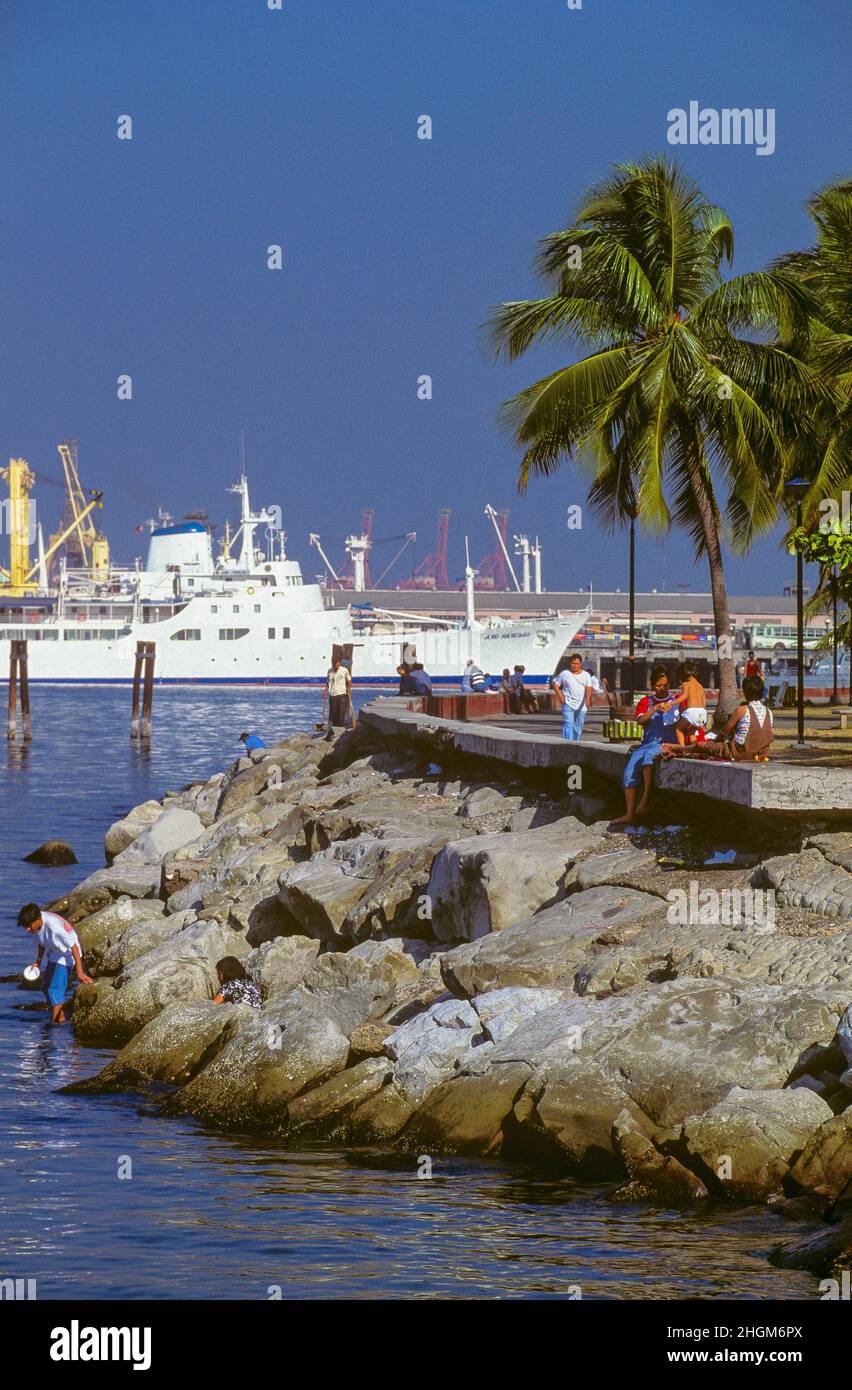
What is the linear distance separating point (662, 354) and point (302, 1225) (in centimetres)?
1432

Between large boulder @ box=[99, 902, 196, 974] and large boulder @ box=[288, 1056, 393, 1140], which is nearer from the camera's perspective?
large boulder @ box=[288, 1056, 393, 1140]

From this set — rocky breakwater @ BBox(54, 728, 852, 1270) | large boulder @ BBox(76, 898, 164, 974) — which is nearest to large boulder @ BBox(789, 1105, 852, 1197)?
rocky breakwater @ BBox(54, 728, 852, 1270)

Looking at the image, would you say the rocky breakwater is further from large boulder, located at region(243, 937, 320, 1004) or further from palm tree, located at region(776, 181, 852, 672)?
palm tree, located at region(776, 181, 852, 672)

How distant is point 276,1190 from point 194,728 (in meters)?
59.8

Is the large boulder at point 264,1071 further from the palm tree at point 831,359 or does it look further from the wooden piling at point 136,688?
the wooden piling at point 136,688

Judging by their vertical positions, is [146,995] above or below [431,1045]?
below

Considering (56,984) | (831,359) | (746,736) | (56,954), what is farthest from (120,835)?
(746,736)

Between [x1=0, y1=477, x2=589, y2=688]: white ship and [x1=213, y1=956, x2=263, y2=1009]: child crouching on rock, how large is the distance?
3276 inches

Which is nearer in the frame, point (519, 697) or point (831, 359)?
point (831, 359)

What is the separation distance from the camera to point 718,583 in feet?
74.7

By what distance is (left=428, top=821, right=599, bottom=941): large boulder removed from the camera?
45.4 ft

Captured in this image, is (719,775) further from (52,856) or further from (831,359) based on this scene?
(52,856)

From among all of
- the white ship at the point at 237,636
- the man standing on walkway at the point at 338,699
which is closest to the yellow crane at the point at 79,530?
the white ship at the point at 237,636
